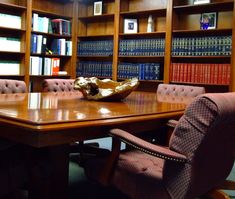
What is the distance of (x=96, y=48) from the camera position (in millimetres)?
5262

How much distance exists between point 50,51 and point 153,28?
1658mm

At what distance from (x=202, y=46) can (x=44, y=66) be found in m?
2.37

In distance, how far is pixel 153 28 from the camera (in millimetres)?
4855

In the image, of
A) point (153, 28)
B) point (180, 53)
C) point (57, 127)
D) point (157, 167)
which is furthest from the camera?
point (153, 28)

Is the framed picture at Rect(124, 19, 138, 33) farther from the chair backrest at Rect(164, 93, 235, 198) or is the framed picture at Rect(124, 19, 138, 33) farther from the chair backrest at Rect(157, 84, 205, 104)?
the chair backrest at Rect(164, 93, 235, 198)

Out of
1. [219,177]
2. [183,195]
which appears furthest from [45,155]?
[219,177]

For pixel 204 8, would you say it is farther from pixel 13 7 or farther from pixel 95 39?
pixel 13 7

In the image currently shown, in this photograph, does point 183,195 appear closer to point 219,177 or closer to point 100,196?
point 219,177

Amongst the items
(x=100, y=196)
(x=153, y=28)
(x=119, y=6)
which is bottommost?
(x=100, y=196)

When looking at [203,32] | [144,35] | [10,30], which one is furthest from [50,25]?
[203,32]

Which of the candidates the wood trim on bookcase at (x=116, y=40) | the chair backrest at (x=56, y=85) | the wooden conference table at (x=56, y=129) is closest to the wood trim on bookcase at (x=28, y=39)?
the wood trim on bookcase at (x=116, y=40)

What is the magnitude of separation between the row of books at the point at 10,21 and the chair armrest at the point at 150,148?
3.63m

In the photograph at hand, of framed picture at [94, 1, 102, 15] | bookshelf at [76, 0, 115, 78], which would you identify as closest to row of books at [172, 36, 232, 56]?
bookshelf at [76, 0, 115, 78]

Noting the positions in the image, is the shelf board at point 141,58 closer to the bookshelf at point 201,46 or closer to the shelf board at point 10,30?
the bookshelf at point 201,46
